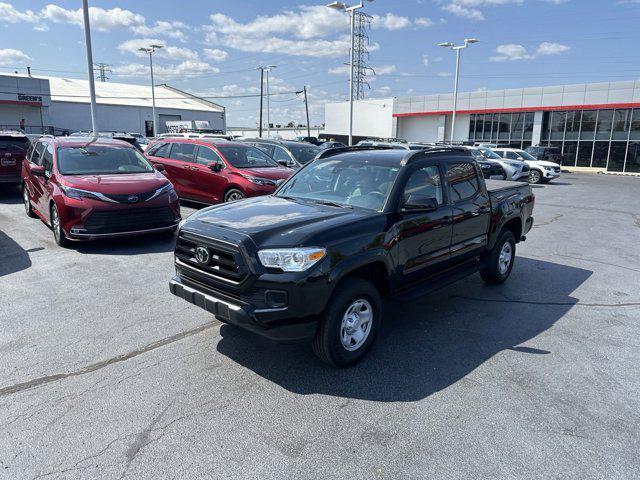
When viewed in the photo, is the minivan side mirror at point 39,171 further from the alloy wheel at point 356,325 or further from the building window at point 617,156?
the building window at point 617,156

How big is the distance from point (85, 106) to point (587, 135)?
47707 millimetres

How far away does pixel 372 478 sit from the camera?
9.31 feet

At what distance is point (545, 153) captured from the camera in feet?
108

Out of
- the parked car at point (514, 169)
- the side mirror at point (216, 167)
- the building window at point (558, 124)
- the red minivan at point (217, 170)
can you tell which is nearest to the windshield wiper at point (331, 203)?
the red minivan at point (217, 170)

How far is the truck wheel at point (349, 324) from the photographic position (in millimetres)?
3832

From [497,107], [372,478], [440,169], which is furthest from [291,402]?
[497,107]

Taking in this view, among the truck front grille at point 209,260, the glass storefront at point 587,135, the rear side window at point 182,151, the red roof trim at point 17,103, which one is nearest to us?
the truck front grille at point 209,260

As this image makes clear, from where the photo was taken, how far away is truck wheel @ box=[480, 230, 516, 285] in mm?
6325

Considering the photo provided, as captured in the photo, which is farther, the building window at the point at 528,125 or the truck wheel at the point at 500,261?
the building window at the point at 528,125

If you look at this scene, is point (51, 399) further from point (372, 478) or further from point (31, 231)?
point (31, 231)

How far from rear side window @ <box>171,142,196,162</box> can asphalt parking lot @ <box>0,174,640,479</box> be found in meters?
5.85

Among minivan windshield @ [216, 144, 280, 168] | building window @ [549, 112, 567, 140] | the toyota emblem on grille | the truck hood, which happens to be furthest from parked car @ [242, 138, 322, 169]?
building window @ [549, 112, 567, 140]

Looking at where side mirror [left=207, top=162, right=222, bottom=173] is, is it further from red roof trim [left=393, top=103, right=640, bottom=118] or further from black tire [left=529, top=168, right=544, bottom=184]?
red roof trim [left=393, top=103, right=640, bottom=118]

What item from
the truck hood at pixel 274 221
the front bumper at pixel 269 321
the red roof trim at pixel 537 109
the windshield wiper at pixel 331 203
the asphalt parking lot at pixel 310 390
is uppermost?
the red roof trim at pixel 537 109
